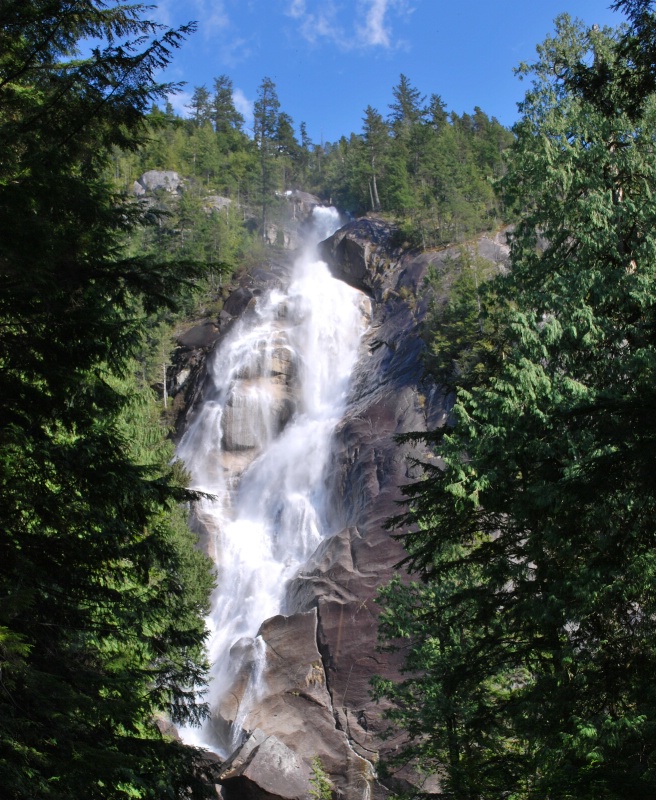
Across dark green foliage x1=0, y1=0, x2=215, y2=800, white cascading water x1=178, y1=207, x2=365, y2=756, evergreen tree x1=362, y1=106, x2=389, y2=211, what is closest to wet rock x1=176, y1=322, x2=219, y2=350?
white cascading water x1=178, y1=207, x2=365, y2=756

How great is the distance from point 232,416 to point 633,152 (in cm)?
2912

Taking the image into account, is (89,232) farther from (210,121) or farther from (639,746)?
(210,121)

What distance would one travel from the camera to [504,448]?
8625mm

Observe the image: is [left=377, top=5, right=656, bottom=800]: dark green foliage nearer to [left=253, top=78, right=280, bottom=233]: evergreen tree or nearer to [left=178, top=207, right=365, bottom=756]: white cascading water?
[left=178, top=207, right=365, bottom=756]: white cascading water

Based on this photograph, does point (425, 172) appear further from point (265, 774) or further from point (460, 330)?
point (265, 774)

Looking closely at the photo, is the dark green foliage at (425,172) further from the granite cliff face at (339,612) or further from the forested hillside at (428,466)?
the forested hillside at (428,466)

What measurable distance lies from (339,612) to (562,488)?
59.4ft

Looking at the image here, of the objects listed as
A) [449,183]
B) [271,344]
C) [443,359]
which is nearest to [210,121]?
[449,183]

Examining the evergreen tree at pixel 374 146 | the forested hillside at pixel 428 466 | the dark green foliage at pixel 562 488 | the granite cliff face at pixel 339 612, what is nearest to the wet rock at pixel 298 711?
the granite cliff face at pixel 339 612

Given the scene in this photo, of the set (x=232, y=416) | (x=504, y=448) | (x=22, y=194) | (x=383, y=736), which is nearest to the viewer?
(x=22, y=194)

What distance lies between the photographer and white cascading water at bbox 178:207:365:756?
1007 inches

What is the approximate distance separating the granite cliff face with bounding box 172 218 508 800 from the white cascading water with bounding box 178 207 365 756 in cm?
24

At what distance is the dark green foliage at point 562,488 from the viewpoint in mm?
5863

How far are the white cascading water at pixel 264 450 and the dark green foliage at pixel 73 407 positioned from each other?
57.6ft
